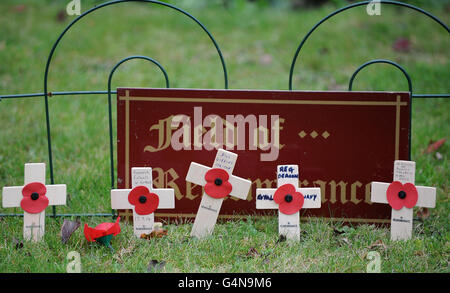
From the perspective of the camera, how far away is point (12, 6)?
20.2 ft

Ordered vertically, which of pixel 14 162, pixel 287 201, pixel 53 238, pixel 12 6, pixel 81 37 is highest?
pixel 12 6

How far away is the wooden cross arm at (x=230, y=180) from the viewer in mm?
2383

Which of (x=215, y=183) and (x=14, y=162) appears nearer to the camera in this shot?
(x=215, y=183)

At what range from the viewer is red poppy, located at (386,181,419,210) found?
7.69 ft

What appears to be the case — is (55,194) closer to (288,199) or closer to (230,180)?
(230,180)

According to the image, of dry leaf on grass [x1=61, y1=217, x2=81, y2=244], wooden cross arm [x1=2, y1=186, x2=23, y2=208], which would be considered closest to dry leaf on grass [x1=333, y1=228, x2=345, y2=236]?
dry leaf on grass [x1=61, y1=217, x2=81, y2=244]

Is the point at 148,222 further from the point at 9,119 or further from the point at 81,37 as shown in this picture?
the point at 81,37

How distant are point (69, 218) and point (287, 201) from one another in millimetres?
1212

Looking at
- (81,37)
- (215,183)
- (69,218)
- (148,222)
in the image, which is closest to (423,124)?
(215,183)

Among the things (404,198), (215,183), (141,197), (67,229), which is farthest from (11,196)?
(404,198)

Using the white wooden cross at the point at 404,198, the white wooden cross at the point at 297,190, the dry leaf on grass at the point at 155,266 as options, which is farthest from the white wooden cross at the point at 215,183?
the white wooden cross at the point at 404,198

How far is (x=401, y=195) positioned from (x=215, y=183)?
951mm

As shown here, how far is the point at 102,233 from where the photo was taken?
221 cm

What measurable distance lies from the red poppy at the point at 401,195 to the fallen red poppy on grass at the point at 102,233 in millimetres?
1394
